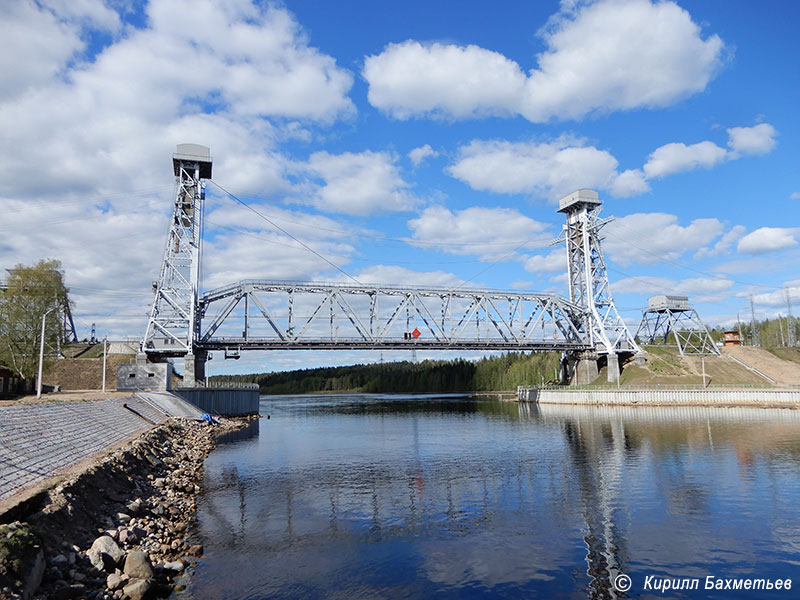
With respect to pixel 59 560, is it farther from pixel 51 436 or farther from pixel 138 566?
pixel 51 436

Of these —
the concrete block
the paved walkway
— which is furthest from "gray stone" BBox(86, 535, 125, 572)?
the concrete block

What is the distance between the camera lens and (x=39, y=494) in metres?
18.3

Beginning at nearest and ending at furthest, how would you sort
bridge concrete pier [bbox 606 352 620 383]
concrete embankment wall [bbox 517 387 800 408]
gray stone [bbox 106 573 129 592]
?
gray stone [bbox 106 573 129 592]
concrete embankment wall [bbox 517 387 800 408]
bridge concrete pier [bbox 606 352 620 383]

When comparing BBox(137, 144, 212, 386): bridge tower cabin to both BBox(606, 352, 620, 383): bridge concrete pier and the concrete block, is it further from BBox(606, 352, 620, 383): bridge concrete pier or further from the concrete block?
BBox(606, 352, 620, 383): bridge concrete pier

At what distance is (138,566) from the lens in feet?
53.2

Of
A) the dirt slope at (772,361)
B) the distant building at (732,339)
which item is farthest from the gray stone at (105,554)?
the distant building at (732,339)

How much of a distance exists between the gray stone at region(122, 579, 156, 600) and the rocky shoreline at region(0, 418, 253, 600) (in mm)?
25

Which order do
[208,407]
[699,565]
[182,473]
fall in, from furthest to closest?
[208,407]
[182,473]
[699,565]

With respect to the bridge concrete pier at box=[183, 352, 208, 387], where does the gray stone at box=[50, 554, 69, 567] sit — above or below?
below

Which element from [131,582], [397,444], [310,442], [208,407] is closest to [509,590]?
[131,582]

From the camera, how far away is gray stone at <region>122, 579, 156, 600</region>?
14.9 metres

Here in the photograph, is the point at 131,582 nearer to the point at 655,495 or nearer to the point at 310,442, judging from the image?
the point at 655,495

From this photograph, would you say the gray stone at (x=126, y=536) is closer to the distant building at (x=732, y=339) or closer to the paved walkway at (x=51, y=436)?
the paved walkway at (x=51, y=436)

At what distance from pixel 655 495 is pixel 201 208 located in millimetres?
76198
